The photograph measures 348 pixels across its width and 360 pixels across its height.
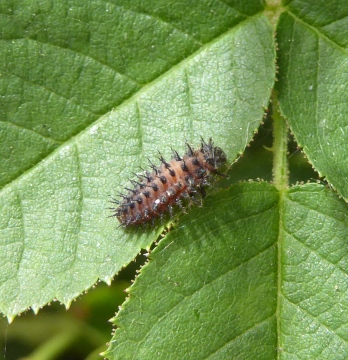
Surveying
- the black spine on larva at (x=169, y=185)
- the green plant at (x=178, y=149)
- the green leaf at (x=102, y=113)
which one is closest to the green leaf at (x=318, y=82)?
the green plant at (x=178, y=149)

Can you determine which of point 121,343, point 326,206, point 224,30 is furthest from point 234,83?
→ point 121,343

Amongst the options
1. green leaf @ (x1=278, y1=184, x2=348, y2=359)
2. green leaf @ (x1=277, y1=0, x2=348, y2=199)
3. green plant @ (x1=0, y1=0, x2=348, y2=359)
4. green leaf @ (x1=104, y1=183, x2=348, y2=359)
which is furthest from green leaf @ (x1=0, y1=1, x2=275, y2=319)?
green leaf @ (x1=278, y1=184, x2=348, y2=359)

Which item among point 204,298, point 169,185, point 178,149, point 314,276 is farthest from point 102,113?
point 314,276

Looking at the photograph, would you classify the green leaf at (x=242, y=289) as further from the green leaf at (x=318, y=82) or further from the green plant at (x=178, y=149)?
the green leaf at (x=318, y=82)

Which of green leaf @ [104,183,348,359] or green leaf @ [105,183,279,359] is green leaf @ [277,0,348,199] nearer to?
green leaf @ [104,183,348,359]

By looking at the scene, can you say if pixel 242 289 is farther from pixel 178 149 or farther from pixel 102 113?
pixel 102 113
